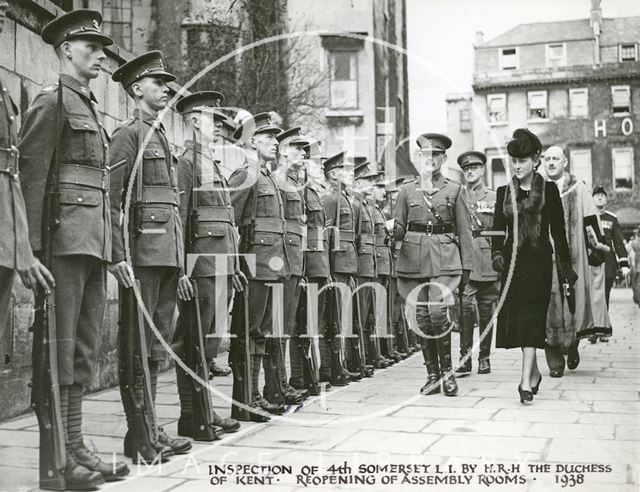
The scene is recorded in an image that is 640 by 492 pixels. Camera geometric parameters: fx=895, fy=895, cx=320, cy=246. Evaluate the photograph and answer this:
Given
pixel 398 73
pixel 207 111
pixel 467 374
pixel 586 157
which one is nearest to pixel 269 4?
pixel 398 73

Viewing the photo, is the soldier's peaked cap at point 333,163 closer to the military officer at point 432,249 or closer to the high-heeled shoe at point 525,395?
the military officer at point 432,249

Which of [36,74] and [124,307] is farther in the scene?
[36,74]

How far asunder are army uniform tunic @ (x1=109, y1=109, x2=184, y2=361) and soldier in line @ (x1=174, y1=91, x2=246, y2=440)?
18.6 inches

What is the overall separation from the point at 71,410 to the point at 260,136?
9.66 feet

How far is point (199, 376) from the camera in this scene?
5.42m

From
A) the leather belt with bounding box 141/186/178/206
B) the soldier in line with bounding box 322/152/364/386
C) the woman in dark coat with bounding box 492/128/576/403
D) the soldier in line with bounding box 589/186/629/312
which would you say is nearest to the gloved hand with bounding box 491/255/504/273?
the woman in dark coat with bounding box 492/128/576/403

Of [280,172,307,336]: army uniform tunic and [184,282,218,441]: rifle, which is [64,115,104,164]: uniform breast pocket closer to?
[184,282,218,441]: rifle

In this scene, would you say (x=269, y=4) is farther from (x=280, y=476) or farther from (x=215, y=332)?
(x=280, y=476)

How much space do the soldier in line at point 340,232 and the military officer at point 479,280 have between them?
115cm

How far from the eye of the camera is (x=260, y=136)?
673 cm

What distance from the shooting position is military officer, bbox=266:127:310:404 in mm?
6980

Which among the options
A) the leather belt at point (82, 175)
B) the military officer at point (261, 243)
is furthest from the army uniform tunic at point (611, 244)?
the leather belt at point (82, 175)

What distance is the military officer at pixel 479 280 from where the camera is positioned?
30.6 ft

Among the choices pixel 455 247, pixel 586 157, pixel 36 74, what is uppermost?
pixel 586 157
